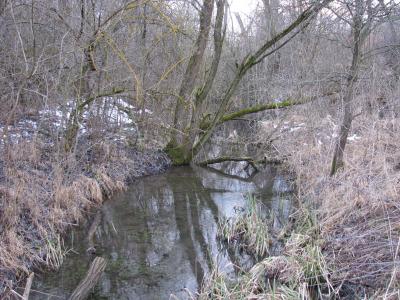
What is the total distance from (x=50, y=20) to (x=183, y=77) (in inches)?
167

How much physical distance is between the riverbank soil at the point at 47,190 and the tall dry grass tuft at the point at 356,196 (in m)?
3.51

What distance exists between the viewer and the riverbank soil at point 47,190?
18.4 ft

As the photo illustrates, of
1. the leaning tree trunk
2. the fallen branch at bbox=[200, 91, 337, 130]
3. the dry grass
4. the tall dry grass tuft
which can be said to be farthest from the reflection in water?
the fallen branch at bbox=[200, 91, 337, 130]

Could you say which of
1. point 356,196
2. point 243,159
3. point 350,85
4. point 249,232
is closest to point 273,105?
point 243,159

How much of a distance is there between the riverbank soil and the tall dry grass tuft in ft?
11.5

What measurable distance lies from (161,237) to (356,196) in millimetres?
2964

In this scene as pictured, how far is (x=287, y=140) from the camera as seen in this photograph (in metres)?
11.1

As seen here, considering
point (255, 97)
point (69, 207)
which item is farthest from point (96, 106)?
point (255, 97)

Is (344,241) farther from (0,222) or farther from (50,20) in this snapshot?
(50,20)

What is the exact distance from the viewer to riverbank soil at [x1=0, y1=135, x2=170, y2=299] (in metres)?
5.61

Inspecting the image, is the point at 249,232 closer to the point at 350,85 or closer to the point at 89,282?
the point at 89,282

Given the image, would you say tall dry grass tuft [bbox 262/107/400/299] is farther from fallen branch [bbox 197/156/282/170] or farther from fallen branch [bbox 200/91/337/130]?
fallen branch [bbox 200/91/337/130]

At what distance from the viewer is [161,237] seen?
6.96m

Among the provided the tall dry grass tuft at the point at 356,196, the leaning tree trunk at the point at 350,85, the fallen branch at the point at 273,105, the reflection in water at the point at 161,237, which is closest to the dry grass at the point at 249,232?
the reflection in water at the point at 161,237
